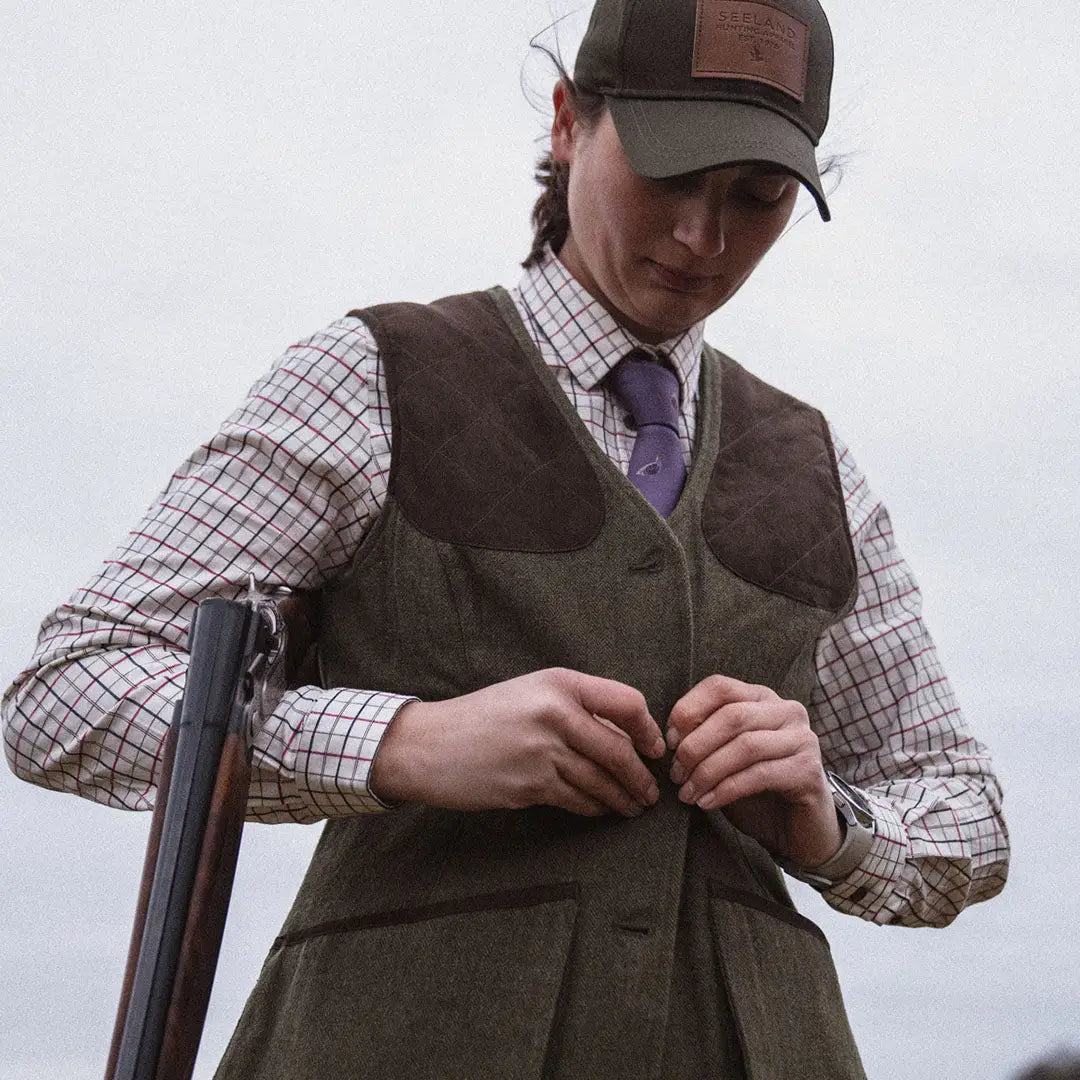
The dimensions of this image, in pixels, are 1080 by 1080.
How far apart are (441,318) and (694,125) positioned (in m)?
0.32

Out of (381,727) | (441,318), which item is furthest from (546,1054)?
(441,318)

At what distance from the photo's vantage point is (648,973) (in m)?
1.45

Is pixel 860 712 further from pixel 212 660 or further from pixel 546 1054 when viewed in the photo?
pixel 212 660

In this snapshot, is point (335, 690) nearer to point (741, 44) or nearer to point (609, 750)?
point (609, 750)

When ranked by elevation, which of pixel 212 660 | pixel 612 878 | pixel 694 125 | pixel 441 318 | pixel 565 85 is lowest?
pixel 612 878

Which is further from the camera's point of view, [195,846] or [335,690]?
[335,690]

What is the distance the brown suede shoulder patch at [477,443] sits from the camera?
158 centimetres

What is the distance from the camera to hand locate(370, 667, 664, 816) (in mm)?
1408


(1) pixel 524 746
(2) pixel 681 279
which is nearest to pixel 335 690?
(1) pixel 524 746

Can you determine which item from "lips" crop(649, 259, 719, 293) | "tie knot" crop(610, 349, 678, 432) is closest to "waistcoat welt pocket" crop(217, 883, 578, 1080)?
"tie knot" crop(610, 349, 678, 432)

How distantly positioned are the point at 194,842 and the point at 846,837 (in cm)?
65

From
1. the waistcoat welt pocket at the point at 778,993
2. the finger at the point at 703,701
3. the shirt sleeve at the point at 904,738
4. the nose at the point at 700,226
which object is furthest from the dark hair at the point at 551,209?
the waistcoat welt pocket at the point at 778,993

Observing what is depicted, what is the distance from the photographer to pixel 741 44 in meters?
1.68

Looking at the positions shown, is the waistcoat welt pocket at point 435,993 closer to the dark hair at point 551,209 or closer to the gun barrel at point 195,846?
the gun barrel at point 195,846
